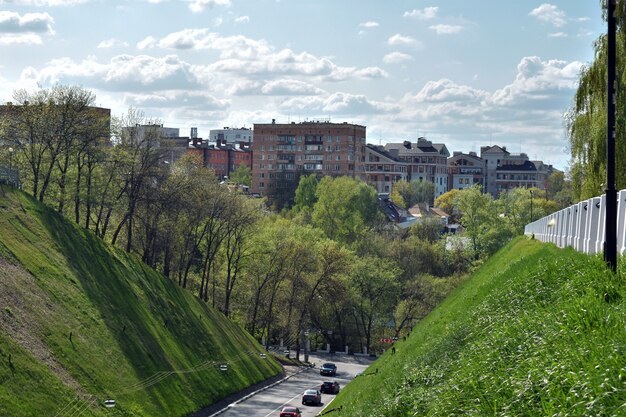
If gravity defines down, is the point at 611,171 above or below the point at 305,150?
below

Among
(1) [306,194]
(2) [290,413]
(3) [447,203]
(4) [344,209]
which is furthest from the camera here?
(3) [447,203]

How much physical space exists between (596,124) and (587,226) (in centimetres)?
903

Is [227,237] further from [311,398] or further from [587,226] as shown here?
[587,226]

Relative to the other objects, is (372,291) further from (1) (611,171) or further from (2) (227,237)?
(1) (611,171)

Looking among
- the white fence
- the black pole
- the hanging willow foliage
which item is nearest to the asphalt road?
the white fence

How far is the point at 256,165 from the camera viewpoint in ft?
573

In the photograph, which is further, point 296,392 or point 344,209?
point 344,209

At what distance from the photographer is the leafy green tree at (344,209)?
118 metres

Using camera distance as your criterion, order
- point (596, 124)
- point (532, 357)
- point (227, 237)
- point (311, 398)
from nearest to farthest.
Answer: point (532, 357) < point (596, 124) < point (311, 398) < point (227, 237)

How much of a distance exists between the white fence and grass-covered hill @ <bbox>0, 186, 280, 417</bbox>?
18320mm

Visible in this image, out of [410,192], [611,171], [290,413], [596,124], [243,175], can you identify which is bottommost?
[290,413]

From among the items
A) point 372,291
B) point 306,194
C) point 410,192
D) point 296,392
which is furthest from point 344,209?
point 410,192

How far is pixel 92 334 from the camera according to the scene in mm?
45656

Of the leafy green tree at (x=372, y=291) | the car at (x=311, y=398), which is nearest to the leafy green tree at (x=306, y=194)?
the leafy green tree at (x=372, y=291)
